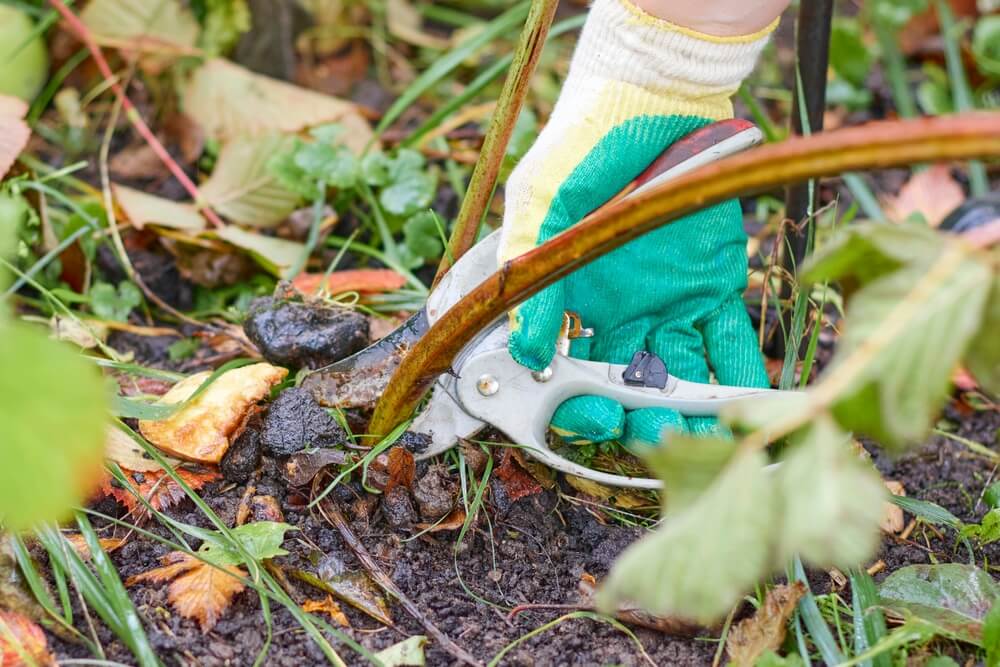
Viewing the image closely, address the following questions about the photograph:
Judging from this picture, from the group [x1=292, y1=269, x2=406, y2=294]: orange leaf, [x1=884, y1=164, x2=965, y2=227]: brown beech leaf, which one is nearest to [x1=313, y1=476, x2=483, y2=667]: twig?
[x1=292, y1=269, x2=406, y2=294]: orange leaf

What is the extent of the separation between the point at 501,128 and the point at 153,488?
578mm

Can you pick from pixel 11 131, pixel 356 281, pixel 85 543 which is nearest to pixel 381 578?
pixel 85 543

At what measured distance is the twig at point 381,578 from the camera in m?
1.05

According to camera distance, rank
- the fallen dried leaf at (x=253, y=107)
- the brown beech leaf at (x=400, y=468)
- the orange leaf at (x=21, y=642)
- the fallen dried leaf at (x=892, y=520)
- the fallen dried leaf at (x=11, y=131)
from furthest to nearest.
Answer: the fallen dried leaf at (x=253, y=107) < the fallen dried leaf at (x=11, y=131) < the fallen dried leaf at (x=892, y=520) < the brown beech leaf at (x=400, y=468) < the orange leaf at (x=21, y=642)

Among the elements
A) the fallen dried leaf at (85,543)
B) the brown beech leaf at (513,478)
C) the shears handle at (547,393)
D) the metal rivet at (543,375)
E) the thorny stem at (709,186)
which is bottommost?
the fallen dried leaf at (85,543)

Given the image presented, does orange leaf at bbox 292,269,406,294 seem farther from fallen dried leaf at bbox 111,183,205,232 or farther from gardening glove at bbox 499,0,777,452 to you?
gardening glove at bbox 499,0,777,452

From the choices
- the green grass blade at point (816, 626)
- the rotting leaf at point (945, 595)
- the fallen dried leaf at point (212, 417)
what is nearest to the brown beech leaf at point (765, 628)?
the green grass blade at point (816, 626)

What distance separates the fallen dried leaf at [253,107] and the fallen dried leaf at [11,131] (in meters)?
0.47

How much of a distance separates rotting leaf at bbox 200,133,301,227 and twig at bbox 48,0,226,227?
0.09 feet

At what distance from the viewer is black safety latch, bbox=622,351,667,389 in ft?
3.75

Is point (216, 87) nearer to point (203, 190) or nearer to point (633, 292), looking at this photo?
point (203, 190)

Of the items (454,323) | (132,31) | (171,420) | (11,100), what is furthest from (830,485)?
(132,31)

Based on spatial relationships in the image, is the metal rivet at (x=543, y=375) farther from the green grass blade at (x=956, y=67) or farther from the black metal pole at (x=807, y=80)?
the green grass blade at (x=956, y=67)

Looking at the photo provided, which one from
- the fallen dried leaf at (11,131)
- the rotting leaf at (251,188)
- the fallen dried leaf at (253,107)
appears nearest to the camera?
the fallen dried leaf at (11,131)
